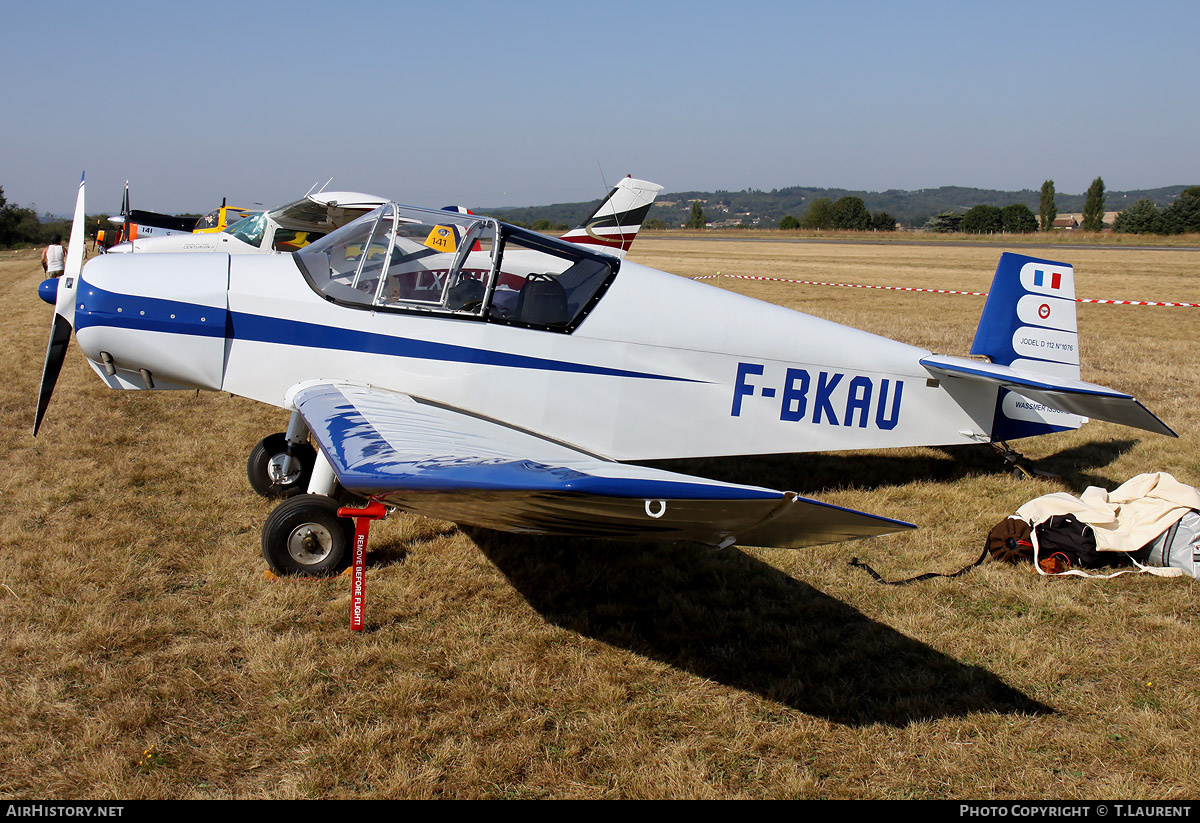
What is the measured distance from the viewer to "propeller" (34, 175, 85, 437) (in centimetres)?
477

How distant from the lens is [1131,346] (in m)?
12.5

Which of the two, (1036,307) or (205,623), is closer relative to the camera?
(205,623)

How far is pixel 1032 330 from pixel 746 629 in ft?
12.1

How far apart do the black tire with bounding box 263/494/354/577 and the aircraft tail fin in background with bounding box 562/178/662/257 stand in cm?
1379

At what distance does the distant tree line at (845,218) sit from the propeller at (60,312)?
89.5 meters

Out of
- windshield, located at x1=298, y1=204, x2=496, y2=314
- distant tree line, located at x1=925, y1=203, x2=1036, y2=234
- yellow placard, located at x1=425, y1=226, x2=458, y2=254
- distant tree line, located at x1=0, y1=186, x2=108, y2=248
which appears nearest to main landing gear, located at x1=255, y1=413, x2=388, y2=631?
windshield, located at x1=298, y1=204, x2=496, y2=314

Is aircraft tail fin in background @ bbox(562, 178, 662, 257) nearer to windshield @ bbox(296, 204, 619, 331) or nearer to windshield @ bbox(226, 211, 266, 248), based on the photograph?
windshield @ bbox(226, 211, 266, 248)

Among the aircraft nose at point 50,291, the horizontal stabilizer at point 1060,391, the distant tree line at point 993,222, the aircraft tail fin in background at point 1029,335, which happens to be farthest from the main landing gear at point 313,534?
the distant tree line at point 993,222

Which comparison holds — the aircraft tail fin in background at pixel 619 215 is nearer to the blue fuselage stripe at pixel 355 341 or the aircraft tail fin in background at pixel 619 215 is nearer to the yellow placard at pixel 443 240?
the yellow placard at pixel 443 240

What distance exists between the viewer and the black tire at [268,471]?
18.4 ft

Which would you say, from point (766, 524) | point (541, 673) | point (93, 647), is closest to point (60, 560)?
point (93, 647)

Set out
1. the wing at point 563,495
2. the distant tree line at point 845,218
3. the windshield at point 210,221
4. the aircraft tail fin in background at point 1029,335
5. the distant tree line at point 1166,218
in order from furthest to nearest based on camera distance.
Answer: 1. the distant tree line at point 845,218
2. the distant tree line at point 1166,218
3. the windshield at point 210,221
4. the aircraft tail fin in background at point 1029,335
5. the wing at point 563,495

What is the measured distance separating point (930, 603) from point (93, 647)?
4315 millimetres
